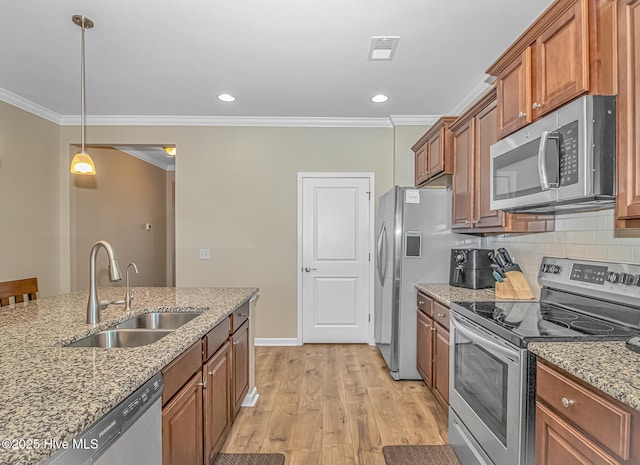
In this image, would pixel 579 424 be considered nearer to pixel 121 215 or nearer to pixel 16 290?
pixel 16 290

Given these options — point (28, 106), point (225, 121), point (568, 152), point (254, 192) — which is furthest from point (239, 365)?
point (28, 106)

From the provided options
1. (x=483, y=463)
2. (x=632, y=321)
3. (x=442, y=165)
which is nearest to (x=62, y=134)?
(x=442, y=165)

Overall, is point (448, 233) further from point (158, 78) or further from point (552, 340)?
point (158, 78)

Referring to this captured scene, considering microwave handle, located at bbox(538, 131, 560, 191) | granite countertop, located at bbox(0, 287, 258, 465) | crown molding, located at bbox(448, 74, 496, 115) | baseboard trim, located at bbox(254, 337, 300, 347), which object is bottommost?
baseboard trim, located at bbox(254, 337, 300, 347)

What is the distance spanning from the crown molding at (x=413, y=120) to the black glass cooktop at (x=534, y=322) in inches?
99.0

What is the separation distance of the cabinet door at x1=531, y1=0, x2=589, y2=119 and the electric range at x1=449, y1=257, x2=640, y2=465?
84 cm

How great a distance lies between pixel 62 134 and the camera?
420 cm

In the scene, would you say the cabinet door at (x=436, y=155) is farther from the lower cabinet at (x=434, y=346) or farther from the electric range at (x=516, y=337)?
the electric range at (x=516, y=337)

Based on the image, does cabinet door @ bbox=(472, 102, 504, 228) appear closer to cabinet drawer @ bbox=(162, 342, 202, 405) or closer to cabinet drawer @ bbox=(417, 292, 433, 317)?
cabinet drawer @ bbox=(417, 292, 433, 317)

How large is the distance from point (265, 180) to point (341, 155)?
3.06ft

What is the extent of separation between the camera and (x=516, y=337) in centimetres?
147

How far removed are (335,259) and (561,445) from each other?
3.11m

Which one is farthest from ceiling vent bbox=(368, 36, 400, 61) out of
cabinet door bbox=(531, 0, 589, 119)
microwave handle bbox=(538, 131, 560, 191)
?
microwave handle bbox=(538, 131, 560, 191)

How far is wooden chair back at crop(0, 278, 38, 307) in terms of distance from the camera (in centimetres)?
231
